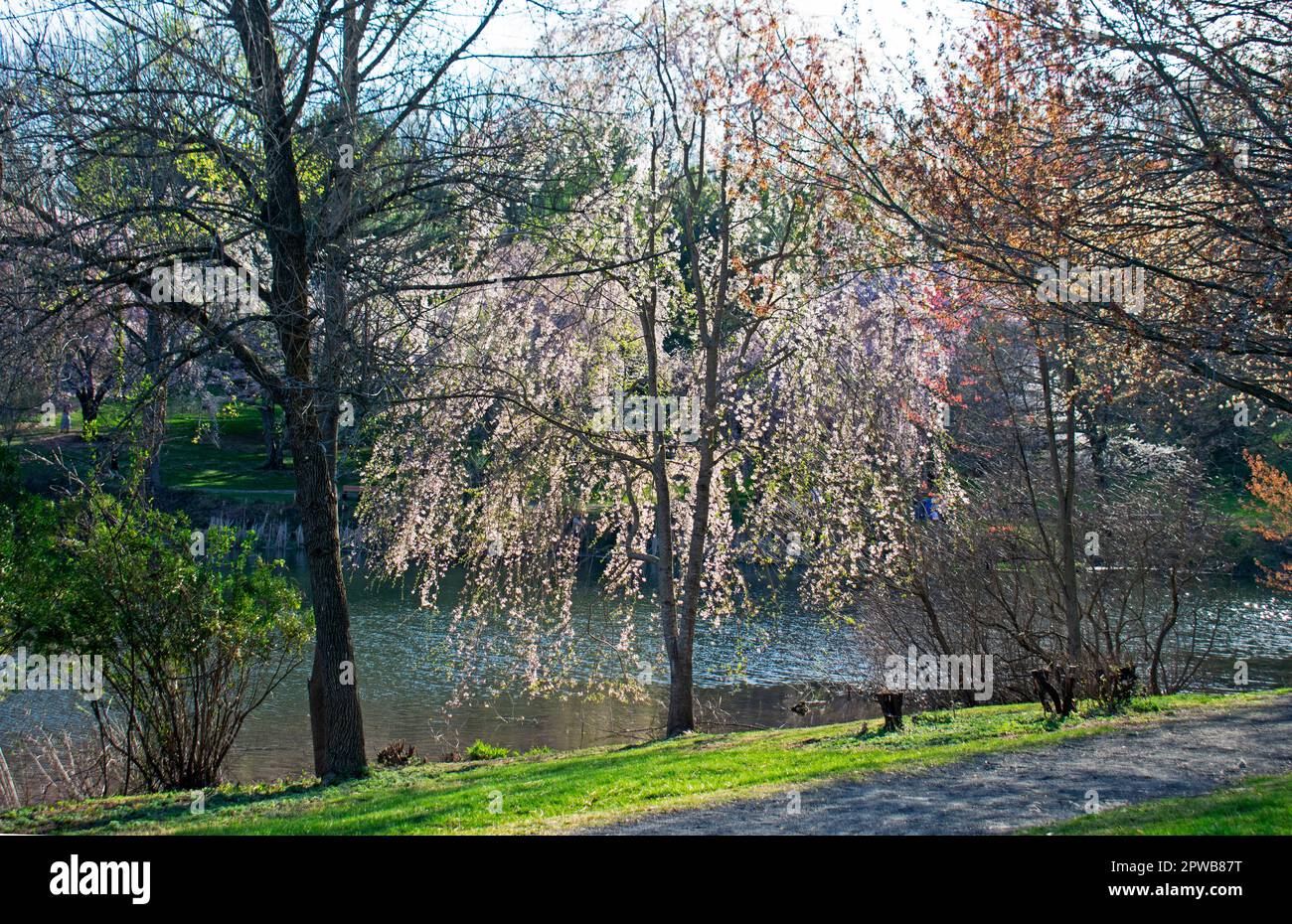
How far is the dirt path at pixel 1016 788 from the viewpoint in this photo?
7027 millimetres

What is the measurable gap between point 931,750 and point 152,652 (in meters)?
8.06

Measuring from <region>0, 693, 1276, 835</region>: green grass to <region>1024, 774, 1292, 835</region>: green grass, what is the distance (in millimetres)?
2355

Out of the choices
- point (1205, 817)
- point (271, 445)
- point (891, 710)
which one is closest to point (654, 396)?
point (891, 710)

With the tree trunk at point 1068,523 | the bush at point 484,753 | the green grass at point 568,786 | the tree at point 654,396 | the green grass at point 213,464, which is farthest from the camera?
the green grass at point 213,464

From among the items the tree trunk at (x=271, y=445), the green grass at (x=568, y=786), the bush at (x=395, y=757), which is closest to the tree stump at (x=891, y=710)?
the green grass at (x=568, y=786)

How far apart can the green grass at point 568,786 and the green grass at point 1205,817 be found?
92.7 inches

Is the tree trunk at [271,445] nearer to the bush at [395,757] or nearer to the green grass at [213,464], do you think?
the green grass at [213,464]

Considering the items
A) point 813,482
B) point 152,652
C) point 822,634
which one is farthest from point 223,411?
point 822,634

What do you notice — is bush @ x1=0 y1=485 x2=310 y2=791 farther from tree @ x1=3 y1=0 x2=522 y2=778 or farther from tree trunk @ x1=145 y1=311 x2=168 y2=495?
tree @ x1=3 y1=0 x2=522 y2=778

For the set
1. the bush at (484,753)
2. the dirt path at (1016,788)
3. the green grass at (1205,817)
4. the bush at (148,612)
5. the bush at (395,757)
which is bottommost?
the bush at (484,753)

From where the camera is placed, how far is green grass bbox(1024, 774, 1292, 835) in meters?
6.24

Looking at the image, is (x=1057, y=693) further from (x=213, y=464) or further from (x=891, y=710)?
(x=213, y=464)

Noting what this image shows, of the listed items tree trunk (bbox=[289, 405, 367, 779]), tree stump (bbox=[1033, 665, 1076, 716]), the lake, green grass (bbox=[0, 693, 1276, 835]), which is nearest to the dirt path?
green grass (bbox=[0, 693, 1276, 835])
